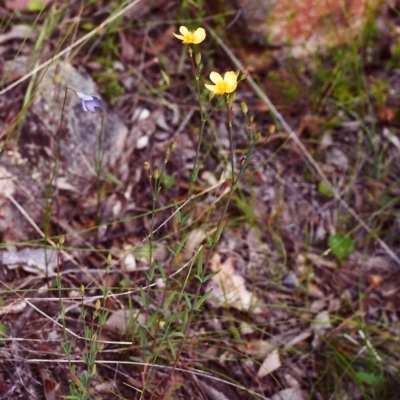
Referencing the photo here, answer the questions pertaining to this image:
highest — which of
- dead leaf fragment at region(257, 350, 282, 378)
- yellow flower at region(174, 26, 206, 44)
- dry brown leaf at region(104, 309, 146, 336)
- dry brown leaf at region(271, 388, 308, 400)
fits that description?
yellow flower at region(174, 26, 206, 44)

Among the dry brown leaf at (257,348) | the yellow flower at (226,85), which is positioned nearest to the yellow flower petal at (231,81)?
the yellow flower at (226,85)

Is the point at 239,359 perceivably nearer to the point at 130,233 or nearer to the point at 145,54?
the point at 130,233

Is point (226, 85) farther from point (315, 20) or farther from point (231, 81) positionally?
point (315, 20)

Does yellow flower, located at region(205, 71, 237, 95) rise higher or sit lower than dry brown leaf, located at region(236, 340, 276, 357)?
higher

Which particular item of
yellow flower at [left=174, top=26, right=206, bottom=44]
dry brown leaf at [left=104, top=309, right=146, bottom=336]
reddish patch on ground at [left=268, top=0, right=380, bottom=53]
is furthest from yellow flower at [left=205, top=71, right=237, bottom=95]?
reddish patch on ground at [left=268, top=0, right=380, bottom=53]

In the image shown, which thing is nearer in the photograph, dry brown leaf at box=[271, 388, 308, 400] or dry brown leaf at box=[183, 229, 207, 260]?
dry brown leaf at box=[271, 388, 308, 400]

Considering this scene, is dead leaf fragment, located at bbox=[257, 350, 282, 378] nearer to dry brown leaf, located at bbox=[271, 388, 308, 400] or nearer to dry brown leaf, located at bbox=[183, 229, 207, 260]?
dry brown leaf, located at bbox=[271, 388, 308, 400]

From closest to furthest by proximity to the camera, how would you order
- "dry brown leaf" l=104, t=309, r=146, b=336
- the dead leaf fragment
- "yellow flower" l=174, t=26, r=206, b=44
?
"yellow flower" l=174, t=26, r=206, b=44
"dry brown leaf" l=104, t=309, r=146, b=336
the dead leaf fragment

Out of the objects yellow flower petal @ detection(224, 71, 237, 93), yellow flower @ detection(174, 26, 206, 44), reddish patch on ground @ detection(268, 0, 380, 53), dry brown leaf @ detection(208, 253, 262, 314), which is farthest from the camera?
reddish patch on ground @ detection(268, 0, 380, 53)

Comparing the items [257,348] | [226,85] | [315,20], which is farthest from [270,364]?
[315,20]
